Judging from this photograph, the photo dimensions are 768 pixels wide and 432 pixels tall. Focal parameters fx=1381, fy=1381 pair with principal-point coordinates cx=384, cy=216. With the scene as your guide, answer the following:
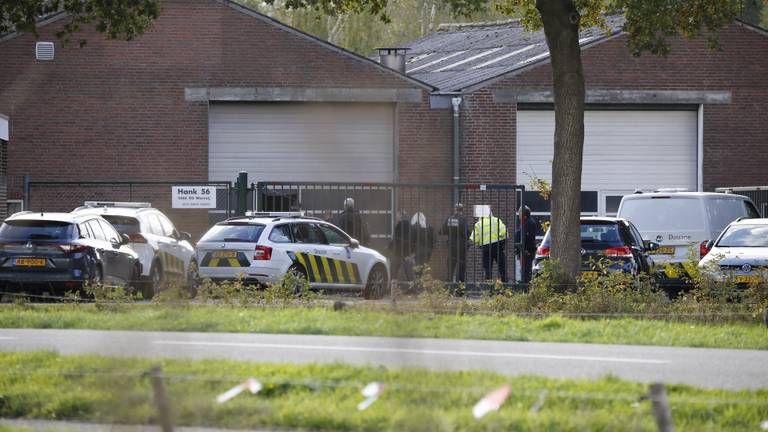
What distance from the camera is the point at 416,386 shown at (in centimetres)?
810

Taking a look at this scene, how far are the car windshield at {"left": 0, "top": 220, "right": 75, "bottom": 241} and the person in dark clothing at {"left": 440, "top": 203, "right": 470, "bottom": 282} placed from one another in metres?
7.37

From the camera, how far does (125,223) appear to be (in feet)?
78.6

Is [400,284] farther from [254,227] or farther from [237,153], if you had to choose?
[237,153]

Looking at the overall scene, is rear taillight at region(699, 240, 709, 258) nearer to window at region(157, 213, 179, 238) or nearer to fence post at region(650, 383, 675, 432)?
window at region(157, 213, 179, 238)

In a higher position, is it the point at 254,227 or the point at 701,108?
the point at 701,108

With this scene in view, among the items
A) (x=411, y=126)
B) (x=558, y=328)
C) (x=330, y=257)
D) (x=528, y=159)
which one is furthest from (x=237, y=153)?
(x=558, y=328)

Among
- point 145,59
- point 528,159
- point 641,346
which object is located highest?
point 145,59

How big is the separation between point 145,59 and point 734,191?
14337 millimetres

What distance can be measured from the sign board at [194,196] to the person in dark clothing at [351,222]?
2616 millimetres

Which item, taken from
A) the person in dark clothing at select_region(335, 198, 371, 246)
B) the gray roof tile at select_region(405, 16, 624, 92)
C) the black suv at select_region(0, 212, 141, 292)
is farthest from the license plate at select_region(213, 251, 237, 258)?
the gray roof tile at select_region(405, 16, 624, 92)

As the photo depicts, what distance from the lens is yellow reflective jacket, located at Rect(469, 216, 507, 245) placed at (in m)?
26.0

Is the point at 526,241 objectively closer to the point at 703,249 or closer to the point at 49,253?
the point at 703,249

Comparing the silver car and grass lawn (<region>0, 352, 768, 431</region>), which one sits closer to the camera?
grass lawn (<region>0, 352, 768, 431</region>)

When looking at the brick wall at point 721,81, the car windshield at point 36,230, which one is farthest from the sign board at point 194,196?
the brick wall at point 721,81
